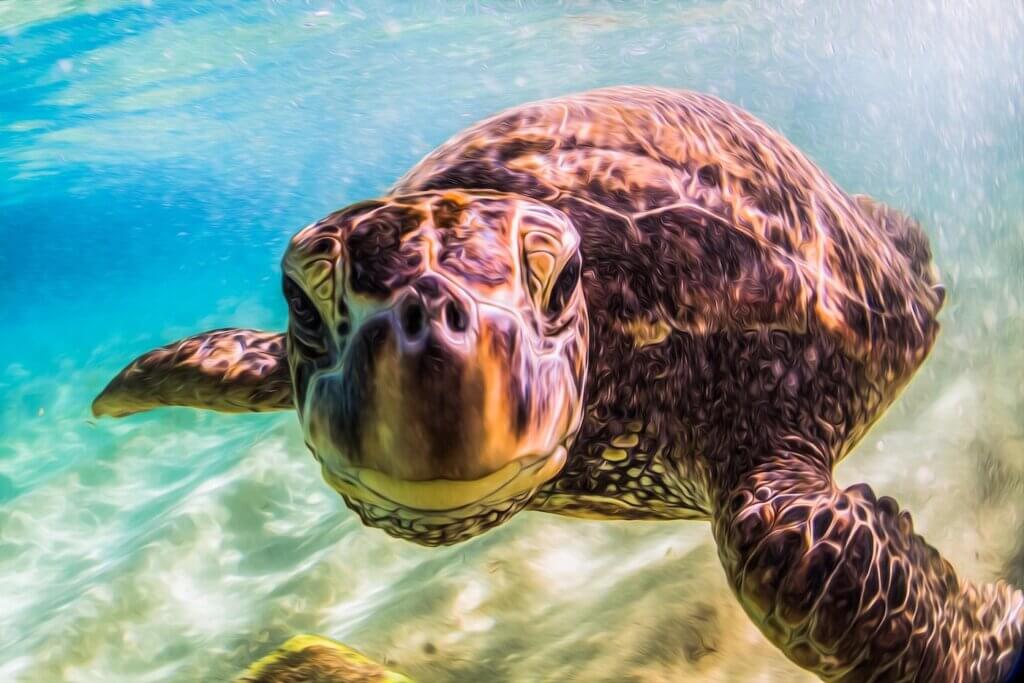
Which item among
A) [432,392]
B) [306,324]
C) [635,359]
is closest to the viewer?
[432,392]

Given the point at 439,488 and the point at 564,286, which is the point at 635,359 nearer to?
the point at 564,286

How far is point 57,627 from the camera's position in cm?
317

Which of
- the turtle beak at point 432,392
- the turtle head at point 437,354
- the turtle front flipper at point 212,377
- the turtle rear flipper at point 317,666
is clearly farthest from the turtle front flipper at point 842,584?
the turtle front flipper at point 212,377

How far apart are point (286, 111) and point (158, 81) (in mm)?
3200

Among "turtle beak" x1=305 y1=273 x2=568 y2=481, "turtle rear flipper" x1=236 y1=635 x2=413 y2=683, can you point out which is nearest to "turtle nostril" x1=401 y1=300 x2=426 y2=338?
"turtle beak" x1=305 y1=273 x2=568 y2=481

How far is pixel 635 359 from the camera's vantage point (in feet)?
5.71

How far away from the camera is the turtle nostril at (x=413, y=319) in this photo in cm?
106

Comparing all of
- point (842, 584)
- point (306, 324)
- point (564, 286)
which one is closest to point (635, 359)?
point (564, 286)

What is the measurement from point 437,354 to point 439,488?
0.18 metres

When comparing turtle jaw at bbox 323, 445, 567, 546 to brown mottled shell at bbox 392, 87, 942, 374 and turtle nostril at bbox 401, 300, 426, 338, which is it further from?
brown mottled shell at bbox 392, 87, 942, 374

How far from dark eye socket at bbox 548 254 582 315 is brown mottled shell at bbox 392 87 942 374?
29 cm

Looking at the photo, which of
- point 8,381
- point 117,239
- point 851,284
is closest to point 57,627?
point 851,284

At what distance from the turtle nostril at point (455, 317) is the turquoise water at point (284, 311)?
57.1 inches

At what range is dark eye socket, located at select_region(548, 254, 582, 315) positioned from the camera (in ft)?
4.40
